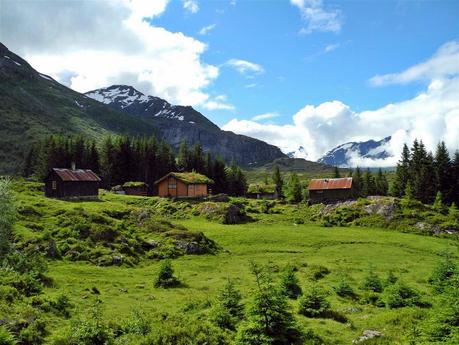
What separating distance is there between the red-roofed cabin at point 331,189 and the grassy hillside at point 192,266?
→ 2101cm

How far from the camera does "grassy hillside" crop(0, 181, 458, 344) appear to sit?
2194 centimetres

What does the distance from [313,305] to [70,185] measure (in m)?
71.8

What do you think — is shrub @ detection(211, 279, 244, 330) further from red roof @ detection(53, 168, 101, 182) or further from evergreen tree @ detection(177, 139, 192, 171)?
evergreen tree @ detection(177, 139, 192, 171)

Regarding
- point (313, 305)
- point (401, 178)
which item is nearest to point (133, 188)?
point (401, 178)

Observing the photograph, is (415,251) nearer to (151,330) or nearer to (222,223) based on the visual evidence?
(222,223)

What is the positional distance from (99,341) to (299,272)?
27106 millimetres

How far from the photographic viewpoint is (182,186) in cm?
9925

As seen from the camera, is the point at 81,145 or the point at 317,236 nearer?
the point at 317,236

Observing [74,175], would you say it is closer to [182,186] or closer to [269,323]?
[182,186]

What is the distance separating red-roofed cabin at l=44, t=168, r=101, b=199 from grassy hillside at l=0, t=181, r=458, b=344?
5.96m

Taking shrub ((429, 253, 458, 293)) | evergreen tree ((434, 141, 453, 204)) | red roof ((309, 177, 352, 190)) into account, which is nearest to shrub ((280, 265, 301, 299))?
shrub ((429, 253, 458, 293))

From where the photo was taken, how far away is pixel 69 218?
180 ft

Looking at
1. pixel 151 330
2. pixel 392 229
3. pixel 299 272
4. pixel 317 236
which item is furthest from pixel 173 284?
pixel 392 229

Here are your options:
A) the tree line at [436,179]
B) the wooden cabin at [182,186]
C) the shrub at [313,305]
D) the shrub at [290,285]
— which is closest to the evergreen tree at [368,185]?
the tree line at [436,179]
